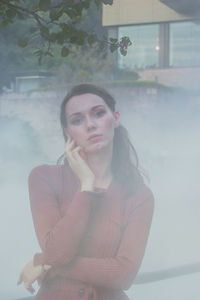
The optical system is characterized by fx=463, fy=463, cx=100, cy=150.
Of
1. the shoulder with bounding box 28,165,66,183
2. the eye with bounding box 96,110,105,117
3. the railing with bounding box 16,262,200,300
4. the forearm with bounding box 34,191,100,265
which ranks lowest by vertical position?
the railing with bounding box 16,262,200,300

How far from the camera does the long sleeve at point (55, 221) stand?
1.70m

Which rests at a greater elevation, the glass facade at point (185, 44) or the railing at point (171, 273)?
the glass facade at point (185, 44)

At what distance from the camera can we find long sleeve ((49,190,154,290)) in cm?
174

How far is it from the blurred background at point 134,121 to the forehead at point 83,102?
29 centimetres

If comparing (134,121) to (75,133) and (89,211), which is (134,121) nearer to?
(75,133)

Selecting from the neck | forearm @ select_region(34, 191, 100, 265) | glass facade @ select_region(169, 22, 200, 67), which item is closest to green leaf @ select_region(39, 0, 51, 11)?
the neck

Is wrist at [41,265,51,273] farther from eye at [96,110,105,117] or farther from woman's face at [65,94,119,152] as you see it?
eye at [96,110,105,117]

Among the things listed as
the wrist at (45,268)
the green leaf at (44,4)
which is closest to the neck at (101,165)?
the wrist at (45,268)

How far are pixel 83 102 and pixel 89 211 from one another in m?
0.45

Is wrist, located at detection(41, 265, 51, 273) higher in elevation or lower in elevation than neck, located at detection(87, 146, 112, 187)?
lower

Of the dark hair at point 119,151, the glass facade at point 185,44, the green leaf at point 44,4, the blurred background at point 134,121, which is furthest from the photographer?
the glass facade at point 185,44

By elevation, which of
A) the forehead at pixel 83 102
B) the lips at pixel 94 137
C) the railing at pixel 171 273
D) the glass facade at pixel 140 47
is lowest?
the railing at pixel 171 273

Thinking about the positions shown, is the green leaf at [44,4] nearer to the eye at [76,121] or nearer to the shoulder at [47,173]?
the eye at [76,121]

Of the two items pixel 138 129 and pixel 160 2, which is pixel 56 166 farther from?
pixel 160 2
